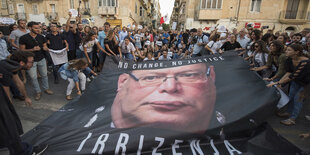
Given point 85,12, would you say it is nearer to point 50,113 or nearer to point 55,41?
point 55,41

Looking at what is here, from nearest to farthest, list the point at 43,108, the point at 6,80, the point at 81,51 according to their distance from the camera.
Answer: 1. the point at 6,80
2. the point at 43,108
3. the point at 81,51

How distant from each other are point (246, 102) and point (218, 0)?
61.3 ft

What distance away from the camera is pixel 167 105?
275cm

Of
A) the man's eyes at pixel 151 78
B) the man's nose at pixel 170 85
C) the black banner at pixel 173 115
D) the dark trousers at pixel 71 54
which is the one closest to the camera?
the black banner at pixel 173 115

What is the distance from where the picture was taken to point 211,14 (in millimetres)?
18594

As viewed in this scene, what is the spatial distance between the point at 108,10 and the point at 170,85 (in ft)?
74.1

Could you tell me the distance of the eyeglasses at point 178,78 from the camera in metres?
3.17

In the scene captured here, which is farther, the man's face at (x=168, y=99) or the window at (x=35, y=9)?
the window at (x=35, y=9)

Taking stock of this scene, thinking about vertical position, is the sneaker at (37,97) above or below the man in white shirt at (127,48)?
below

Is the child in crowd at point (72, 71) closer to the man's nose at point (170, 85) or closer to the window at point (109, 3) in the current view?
the man's nose at point (170, 85)

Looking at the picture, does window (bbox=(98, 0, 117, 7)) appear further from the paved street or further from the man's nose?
the man's nose

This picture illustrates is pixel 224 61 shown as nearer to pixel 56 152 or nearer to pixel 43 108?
pixel 56 152

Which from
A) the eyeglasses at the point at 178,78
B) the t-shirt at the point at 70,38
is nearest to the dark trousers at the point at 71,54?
the t-shirt at the point at 70,38

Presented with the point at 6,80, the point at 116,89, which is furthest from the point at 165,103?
the point at 6,80
